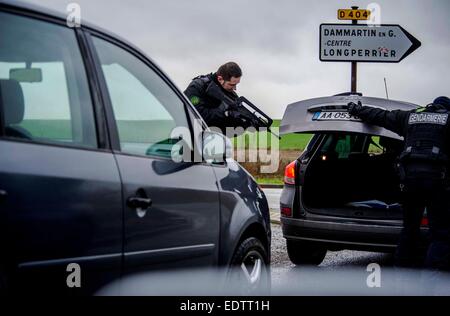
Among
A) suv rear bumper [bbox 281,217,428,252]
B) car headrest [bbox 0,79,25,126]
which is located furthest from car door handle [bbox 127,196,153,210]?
suv rear bumper [bbox 281,217,428,252]

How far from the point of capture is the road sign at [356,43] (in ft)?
37.4

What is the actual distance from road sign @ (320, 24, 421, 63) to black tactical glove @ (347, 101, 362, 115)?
413 cm

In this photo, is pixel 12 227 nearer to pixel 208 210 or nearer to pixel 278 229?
pixel 208 210

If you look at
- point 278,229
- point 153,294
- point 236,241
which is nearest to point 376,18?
point 278,229

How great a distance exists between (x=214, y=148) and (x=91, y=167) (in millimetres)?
1353

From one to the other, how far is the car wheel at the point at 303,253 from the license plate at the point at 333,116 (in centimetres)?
132

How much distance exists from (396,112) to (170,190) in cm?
361

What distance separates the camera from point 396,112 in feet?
23.6

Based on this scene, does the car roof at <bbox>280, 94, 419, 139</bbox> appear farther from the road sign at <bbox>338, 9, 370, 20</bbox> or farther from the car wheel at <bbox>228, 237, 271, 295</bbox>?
the road sign at <bbox>338, 9, 370, 20</bbox>

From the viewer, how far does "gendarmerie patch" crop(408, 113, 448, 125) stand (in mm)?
6887

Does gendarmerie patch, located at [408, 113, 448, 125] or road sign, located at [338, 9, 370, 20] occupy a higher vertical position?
road sign, located at [338, 9, 370, 20]

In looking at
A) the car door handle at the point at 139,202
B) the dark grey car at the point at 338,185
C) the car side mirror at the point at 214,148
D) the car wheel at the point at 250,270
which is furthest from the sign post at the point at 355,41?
→ the car door handle at the point at 139,202

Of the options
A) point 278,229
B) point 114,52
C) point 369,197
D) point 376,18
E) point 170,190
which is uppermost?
point 376,18

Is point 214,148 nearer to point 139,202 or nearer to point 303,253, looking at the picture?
point 139,202
